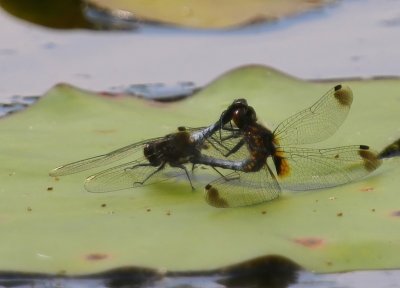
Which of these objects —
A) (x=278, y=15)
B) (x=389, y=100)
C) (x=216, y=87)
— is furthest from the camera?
(x=278, y=15)

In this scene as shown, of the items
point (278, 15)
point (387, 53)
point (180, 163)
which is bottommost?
point (180, 163)

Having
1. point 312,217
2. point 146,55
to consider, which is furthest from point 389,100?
point 146,55

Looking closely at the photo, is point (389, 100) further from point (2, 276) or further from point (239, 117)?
point (2, 276)

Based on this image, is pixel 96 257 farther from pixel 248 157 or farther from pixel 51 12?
pixel 51 12

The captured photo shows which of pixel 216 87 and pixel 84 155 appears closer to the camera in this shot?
pixel 84 155

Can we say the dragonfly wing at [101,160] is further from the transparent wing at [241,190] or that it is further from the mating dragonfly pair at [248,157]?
the transparent wing at [241,190]

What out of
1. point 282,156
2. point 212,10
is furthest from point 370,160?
point 212,10

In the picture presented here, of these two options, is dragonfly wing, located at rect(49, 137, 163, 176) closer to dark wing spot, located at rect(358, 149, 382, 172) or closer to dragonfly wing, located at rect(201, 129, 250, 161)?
dragonfly wing, located at rect(201, 129, 250, 161)
